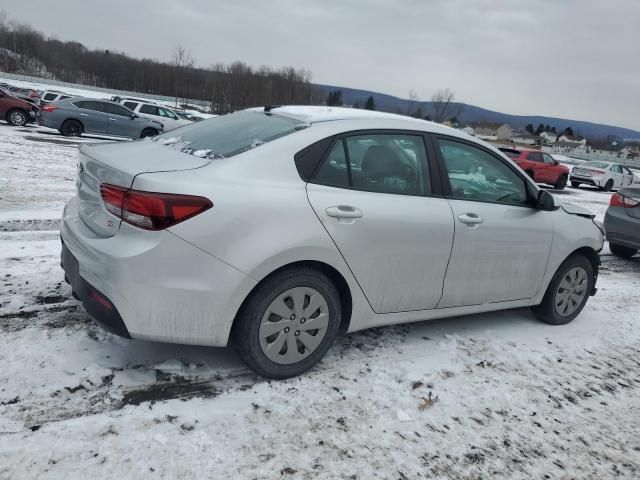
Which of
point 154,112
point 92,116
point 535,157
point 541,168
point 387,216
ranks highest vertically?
point 535,157

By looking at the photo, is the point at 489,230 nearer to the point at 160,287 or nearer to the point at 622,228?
the point at 160,287

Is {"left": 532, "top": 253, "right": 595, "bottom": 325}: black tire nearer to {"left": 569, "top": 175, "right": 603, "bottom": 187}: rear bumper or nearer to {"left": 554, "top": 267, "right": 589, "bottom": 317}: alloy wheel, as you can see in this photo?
{"left": 554, "top": 267, "right": 589, "bottom": 317}: alloy wheel

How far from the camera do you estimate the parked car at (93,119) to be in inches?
700

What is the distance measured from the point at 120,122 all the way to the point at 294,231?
17.9m

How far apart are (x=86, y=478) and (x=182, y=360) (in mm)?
1119

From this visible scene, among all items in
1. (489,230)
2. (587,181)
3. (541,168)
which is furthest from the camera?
(587,181)

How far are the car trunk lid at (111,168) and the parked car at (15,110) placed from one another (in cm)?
1844

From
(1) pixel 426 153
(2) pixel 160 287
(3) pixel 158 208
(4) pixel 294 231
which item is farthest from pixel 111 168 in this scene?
(1) pixel 426 153

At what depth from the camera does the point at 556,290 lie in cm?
469

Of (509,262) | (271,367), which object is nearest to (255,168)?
(271,367)

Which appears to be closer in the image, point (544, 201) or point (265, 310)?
point (265, 310)

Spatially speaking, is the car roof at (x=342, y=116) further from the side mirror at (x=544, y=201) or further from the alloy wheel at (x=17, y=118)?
the alloy wheel at (x=17, y=118)

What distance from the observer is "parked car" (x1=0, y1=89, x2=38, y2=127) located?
18641 mm

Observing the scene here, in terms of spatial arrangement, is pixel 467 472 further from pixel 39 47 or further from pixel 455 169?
pixel 39 47
